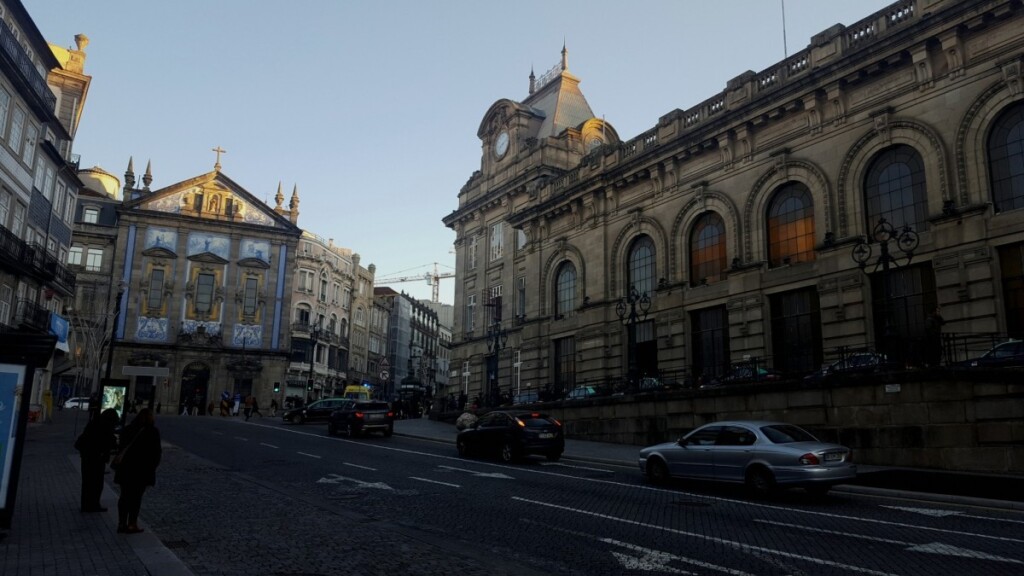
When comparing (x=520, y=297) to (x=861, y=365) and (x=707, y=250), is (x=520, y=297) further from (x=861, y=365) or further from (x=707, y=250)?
(x=861, y=365)

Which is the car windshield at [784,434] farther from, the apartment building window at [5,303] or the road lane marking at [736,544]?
the apartment building window at [5,303]

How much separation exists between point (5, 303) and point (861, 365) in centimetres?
3439

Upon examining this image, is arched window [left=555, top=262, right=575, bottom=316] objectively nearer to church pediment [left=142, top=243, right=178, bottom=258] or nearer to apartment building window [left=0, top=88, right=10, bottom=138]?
apartment building window [left=0, top=88, right=10, bottom=138]

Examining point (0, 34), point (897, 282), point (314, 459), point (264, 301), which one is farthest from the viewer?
point (264, 301)

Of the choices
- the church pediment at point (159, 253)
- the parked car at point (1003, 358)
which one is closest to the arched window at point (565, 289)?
the parked car at point (1003, 358)

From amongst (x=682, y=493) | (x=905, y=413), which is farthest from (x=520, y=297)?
(x=682, y=493)

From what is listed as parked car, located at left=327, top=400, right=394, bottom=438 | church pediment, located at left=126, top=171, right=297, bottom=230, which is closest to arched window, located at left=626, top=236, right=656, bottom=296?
parked car, located at left=327, top=400, right=394, bottom=438

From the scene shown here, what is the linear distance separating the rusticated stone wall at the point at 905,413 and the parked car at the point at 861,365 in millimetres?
521

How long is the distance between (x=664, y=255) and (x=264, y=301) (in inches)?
1835

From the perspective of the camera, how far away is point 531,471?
60.9 feet

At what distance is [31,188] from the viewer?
114 ft

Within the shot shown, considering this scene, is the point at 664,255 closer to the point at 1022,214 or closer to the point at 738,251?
the point at 738,251

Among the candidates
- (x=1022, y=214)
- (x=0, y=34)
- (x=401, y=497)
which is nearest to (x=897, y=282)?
(x=1022, y=214)

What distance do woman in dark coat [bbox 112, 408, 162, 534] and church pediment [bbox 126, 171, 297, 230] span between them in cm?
6342
